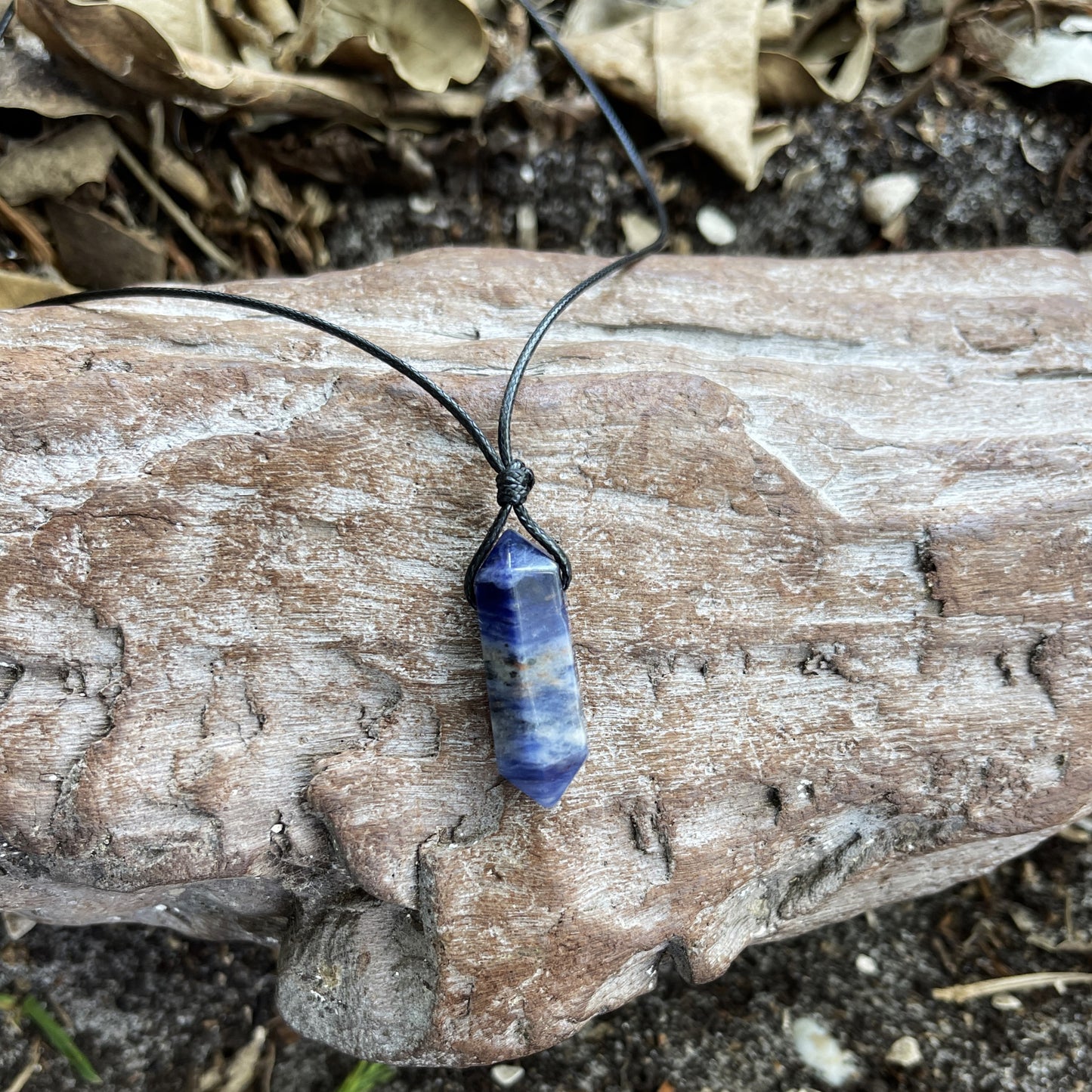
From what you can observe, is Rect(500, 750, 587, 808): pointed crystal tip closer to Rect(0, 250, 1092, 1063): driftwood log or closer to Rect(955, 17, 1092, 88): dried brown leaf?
Rect(0, 250, 1092, 1063): driftwood log

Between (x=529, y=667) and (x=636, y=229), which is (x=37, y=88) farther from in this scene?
(x=529, y=667)

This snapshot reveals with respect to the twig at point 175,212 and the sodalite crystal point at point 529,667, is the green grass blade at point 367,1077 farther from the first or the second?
the twig at point 175,212

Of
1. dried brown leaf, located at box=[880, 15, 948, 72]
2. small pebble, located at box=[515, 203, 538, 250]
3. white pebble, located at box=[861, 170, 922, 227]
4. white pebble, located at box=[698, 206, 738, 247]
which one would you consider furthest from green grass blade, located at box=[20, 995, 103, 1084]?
dried brown leaf, located at box=[880, 15, 948, 72]

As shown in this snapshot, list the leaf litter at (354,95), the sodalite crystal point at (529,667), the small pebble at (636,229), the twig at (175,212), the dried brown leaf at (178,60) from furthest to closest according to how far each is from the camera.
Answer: the small pebble at (636,229), the twig at (175,212), the leaf litter at (354,95), the dried brown leaf at (178,60), the sodalite crystal point at (529,667)

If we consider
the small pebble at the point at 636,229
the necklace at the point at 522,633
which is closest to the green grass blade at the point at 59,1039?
the necklace at the point at 522,633

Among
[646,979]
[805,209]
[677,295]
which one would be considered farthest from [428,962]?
[805,209]

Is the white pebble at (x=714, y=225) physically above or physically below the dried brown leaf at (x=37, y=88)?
below
